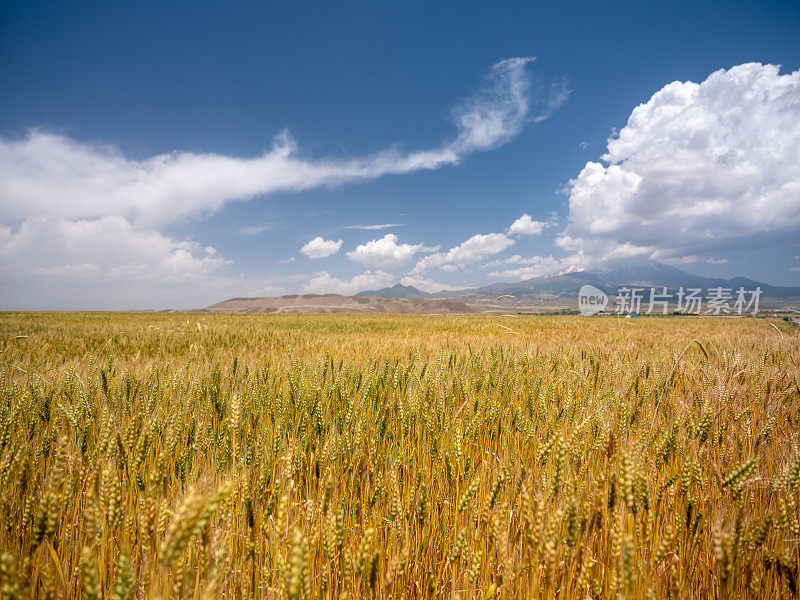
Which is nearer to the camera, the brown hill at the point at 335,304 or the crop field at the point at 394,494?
the crop field at the point at 394,494

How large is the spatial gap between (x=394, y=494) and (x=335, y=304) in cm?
12873

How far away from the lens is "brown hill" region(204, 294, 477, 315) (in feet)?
382

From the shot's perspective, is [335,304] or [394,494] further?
[335,304]

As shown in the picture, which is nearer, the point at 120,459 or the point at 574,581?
the point at 574,581

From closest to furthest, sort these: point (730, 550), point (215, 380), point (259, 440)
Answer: point (730, 550), point (259, 440), point (215, 380)

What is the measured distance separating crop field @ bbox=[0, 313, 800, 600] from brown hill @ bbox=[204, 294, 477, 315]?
109 m

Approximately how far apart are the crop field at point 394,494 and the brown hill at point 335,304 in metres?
109

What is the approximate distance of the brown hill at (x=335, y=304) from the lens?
116431mm

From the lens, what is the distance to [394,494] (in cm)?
113

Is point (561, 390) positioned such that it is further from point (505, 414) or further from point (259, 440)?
point (259, 440)

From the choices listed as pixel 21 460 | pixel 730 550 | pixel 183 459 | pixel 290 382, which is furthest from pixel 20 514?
pixel 730 550

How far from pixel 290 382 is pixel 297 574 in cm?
170

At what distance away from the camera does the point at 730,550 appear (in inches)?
31.4

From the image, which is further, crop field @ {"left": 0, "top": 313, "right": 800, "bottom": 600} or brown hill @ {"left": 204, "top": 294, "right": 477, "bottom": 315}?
brown hill @ {"left": 204, "top": 294, "right": 477, "bottom": 315}
